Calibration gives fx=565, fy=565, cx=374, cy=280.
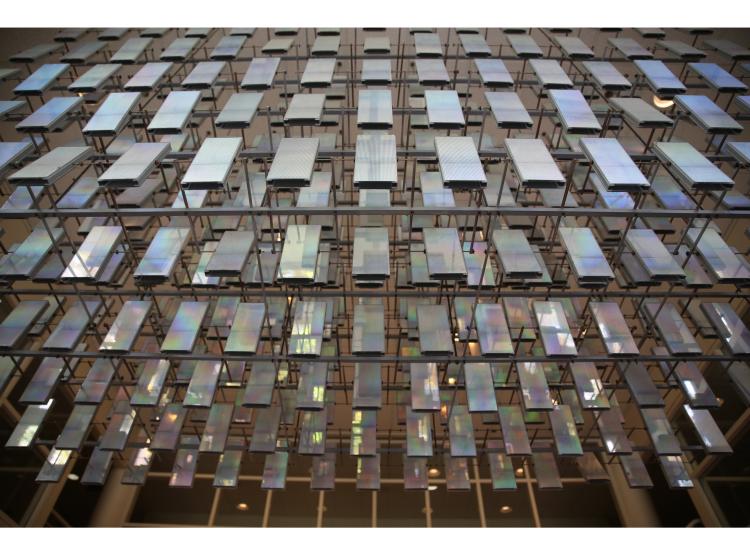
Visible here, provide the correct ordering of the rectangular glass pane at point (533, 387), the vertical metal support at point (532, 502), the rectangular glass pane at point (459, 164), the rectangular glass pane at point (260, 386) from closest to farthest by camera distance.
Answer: the rectangular glass pane at point (459, 164) < the rectangular glass pane at point (533, 387) < the rectangular glass pane at point (260, 386) < the vertical metal support at point (532, 502)

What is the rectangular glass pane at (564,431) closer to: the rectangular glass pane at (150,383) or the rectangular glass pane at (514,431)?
the rectangular glass pane at (514,431)

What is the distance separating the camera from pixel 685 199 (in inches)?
234

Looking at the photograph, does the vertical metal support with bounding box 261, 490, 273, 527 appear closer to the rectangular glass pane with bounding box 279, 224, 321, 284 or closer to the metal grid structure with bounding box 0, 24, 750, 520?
the metal grid structure with bounding box 0, 24, 750, 520

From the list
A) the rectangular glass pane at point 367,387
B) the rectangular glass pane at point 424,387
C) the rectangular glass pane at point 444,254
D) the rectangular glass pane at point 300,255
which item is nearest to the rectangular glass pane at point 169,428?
the rectangular glass pane at point 367,387

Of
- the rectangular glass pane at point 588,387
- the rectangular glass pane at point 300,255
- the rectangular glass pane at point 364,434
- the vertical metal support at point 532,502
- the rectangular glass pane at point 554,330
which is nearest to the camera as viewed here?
the rectangular glass pane at point 300,255

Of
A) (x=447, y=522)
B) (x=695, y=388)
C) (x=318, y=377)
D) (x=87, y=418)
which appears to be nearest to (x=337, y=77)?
(x=318, y=377)

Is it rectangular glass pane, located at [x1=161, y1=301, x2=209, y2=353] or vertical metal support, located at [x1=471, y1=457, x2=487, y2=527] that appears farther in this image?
vertical metal support, located at [x1=471, y1=457, x2=487, y2=527]

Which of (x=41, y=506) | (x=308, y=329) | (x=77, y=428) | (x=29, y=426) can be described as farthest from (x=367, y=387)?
(x=41, y=506)

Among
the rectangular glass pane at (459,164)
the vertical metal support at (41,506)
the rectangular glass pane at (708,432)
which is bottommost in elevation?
the rectangular glass pane at (708,432)

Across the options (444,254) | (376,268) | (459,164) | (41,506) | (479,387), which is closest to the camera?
(459,164)

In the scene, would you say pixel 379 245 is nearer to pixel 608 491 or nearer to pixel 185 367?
pixel 185 367

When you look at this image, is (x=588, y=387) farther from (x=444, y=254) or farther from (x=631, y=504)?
(x=631, y=504)

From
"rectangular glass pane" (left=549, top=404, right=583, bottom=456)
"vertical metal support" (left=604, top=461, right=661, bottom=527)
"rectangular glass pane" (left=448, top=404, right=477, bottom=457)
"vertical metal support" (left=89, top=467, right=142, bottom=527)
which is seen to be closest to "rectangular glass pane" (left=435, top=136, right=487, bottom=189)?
"rectangular glass pane" (left=549, top=404, right=583, bottom=456)

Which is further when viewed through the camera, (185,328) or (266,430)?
(266,430)
